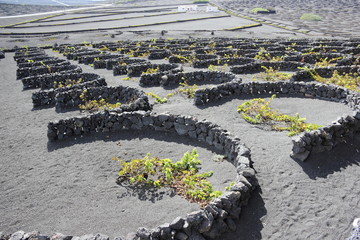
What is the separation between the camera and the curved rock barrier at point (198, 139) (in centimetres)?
624

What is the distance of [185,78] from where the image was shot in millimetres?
20625

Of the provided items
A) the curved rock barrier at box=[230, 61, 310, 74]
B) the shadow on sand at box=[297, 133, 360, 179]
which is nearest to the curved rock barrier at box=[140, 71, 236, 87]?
the curved rock barrier at box=[230, 61, 310, 74]

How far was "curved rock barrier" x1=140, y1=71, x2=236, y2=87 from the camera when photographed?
2034cm

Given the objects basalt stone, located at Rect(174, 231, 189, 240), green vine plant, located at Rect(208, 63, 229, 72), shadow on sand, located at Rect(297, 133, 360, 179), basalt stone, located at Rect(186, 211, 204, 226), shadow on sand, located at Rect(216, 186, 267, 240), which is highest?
basalt stone, located at Rect(186, 211, 204, 226)

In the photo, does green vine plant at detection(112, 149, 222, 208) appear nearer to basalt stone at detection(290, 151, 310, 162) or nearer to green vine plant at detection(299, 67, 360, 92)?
basalt stone at detection(290, 151, 310, 162)

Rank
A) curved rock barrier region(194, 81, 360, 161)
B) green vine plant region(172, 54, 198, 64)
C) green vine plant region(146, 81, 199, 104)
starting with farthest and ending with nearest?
green vine plant region(172, 54, 198, 64) < green vine plant region(146, 81, 199, 104) < curved rock barrier region(194, 81, 360, 161)

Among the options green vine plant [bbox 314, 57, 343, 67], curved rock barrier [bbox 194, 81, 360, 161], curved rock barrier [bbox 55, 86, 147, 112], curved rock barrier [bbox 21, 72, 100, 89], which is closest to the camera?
curved rock barrier [bbox 194, 81, 360, 161]

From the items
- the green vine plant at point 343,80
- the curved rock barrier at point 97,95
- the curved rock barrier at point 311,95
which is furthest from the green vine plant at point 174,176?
the green vine plant at point 343,80

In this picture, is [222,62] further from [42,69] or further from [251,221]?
[251,221]

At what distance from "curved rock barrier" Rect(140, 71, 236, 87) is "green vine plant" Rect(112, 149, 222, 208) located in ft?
36.9

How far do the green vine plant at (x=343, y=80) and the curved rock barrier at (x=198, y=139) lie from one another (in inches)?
401

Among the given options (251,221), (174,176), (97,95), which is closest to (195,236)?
(251,221)

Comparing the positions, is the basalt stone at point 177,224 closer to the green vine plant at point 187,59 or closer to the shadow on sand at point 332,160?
the shadow on sand at point 332,160

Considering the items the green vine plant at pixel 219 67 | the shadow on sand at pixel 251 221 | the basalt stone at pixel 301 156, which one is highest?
the basalt stone at pixel 301 156
